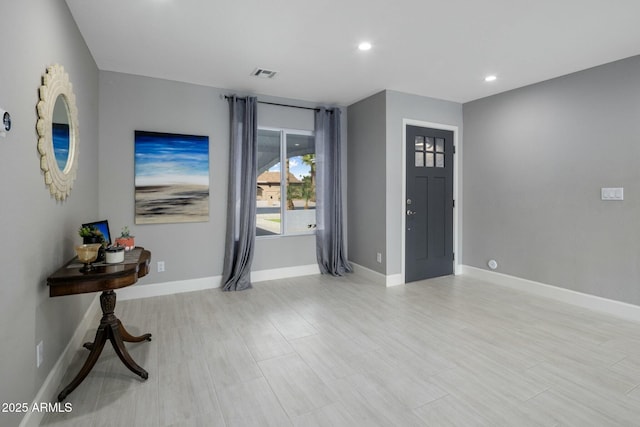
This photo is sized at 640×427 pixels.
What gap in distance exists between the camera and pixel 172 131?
386 centimetres

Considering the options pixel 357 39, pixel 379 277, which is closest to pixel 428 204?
pixel 379 277

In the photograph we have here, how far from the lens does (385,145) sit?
4223mm

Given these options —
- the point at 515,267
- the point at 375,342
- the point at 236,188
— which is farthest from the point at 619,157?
the point at 236,188

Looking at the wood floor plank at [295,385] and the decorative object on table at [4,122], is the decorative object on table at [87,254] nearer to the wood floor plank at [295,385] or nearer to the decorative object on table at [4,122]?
the decorative object on table at [4,122]

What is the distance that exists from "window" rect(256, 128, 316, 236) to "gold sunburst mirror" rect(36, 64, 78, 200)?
2.31 metres

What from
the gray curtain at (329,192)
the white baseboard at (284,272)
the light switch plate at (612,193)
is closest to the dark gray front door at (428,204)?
the gray curtain at (329,192)

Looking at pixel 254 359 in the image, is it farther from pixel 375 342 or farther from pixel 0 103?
pixel 0 103

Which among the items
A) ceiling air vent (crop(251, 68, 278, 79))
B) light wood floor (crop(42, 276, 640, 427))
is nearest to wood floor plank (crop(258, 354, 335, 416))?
light wood floor (crop(42, 276, 640, 427))

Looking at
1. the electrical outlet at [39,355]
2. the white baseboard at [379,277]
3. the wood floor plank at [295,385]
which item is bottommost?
the wood floor plank at [295,385]

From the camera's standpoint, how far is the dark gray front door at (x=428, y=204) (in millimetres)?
4441

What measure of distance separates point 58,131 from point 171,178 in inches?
67.5

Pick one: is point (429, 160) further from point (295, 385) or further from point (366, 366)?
point (295, 385)

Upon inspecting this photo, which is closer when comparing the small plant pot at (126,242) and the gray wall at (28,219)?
the gray wall at (28,219)

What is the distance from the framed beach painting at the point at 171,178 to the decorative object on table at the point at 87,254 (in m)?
1.84
